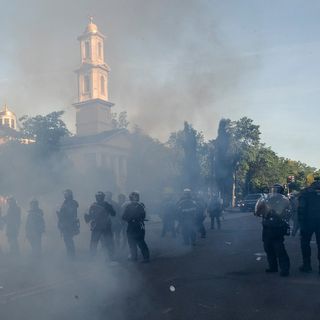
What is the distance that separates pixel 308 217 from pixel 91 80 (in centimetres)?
535

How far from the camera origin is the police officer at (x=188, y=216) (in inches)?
429

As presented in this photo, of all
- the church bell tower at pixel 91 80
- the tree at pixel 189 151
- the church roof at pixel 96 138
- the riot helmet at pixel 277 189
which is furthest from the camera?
the tree at pixel 189 151

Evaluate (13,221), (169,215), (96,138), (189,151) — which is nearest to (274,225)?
(13,221)

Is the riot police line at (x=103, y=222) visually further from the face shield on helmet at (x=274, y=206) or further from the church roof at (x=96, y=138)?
the face shield on helmet at (x=274, y=206)

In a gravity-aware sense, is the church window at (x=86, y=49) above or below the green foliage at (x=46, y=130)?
above

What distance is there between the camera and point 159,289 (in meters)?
5.98

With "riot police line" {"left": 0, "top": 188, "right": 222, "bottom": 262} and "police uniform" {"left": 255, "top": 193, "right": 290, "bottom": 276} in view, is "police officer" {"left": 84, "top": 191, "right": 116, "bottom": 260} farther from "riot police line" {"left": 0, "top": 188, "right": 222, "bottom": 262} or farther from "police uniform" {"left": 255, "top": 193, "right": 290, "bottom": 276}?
"police uniform" {"left": 255, "top": 193, "right": 290, "bottom": 276}

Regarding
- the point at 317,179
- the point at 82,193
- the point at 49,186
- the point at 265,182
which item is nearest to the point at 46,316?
the point at 317,179

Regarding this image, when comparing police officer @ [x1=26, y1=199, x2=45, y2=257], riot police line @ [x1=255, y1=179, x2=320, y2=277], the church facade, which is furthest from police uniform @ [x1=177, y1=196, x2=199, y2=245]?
riot police line @ [x1=255, y1=179, x2=320, y2=277]

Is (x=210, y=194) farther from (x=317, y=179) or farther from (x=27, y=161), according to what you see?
(x=317, y=179)

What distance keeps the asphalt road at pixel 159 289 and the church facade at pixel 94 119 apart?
3.96m

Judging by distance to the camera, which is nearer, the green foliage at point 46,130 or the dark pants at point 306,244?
the dark pants at point 306,244

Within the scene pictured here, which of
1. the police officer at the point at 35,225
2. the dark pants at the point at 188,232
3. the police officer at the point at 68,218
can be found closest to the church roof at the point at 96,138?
the police officer at the point at 35,225

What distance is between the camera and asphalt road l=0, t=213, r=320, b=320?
4781 mm
